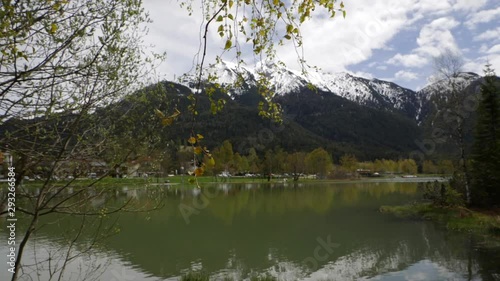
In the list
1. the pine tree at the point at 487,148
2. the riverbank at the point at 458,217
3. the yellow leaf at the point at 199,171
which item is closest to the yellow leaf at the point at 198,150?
the yellow leaf at the point at 199,171

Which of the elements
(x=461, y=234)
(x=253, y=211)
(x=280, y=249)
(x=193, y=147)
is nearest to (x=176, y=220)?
(x=253, y=211)

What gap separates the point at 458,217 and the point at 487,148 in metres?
6.18

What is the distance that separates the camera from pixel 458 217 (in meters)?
24.4

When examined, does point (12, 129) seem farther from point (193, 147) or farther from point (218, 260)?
point (218, 260)

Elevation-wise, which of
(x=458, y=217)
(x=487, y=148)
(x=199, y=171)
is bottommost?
(x=458, y=217)

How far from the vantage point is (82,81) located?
467 cm

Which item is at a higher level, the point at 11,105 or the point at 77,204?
the point at 11,105

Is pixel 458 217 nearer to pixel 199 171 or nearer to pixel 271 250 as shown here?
pixel 271 250

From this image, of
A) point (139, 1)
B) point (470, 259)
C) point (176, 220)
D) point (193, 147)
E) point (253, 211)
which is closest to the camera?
point (193, 147)

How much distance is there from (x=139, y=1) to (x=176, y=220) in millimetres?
23869

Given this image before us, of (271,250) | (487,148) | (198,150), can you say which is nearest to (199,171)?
(198,150)

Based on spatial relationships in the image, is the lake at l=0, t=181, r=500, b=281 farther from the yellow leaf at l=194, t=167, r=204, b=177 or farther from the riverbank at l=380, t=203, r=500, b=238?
the yellow leaf at l=194, t=167, r=204, b=177

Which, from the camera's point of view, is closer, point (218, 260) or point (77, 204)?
point (77, 204)

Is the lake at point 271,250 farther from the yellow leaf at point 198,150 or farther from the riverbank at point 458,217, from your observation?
the yellow leaf at point 198,150
